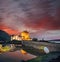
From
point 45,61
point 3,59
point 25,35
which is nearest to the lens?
point 45,61

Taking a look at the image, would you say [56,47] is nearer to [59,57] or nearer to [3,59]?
[59,57]

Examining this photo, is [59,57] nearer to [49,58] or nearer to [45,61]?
[49,58]

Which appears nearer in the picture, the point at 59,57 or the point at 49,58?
the point at 49,58

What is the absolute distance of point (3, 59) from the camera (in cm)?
1505

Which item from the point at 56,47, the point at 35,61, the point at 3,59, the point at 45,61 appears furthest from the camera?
the point at 56,47

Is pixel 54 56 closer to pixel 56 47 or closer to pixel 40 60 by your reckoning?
pixel 40 60

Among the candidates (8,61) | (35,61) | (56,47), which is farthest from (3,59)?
(56,47)

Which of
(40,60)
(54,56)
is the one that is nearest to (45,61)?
(40,60)

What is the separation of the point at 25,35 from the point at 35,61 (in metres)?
51.4

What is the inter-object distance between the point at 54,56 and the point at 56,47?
7.77m

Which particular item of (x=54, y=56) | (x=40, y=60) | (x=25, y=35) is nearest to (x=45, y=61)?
(x=40, y=60)

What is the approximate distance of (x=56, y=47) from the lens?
23125mm

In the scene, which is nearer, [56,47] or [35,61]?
[35,61]

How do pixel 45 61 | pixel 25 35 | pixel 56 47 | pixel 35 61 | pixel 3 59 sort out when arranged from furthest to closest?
pixel 25 35 < pixel 56 47 < pixel 3 59 < pixel 45 61 < pixel 35 61
